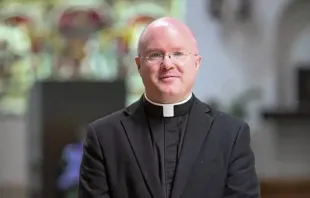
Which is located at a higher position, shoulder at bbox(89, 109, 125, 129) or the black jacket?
shoulder at bbox(89, 109, 125, 129)

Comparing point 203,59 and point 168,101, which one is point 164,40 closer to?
point 168,101

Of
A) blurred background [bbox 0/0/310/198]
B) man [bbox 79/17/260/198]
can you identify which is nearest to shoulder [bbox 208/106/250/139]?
man [bbox 79/17/260/198]

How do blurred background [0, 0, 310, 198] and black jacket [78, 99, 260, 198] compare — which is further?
blurred background [0, 0, 310, 198]

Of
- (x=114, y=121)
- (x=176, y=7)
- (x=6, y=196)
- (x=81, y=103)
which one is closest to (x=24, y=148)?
(x=6, y=196)

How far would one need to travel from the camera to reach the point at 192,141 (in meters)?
0.93

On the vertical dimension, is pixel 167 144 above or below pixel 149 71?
below

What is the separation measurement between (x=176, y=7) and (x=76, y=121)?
1512 mm

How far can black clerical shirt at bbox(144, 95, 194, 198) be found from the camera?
3.01 feet

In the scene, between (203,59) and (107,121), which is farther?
(203,59)

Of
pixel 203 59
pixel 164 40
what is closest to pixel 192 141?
pixel 164 40

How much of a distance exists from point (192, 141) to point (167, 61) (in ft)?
0.41

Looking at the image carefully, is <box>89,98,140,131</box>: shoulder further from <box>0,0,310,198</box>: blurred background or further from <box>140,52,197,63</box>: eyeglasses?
<box>0,0,310,198</box>: blurred background

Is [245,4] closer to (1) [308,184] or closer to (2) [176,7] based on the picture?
(2) [176,7]

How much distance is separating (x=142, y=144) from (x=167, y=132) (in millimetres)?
41
